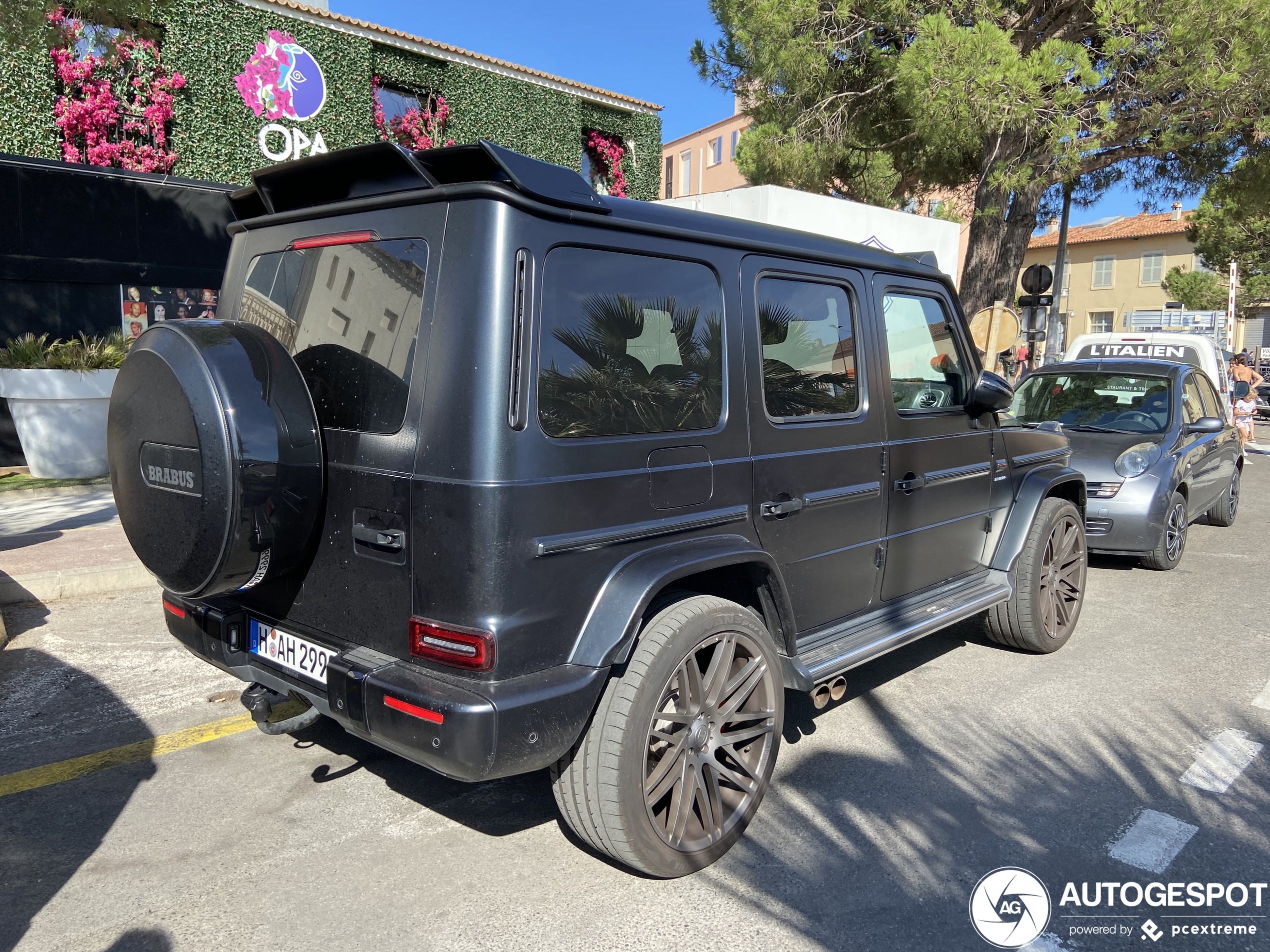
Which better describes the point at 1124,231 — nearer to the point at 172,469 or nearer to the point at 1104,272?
the point at 1104,272

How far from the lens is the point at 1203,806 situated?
329cm

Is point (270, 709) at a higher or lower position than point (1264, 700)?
higher

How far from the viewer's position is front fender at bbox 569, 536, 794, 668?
99.8 inches

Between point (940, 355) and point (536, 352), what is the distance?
7.98ft

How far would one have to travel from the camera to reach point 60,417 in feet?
30.5

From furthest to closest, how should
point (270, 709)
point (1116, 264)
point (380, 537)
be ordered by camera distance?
point (1116, 264)
point (270, 709)
point (380, 537)

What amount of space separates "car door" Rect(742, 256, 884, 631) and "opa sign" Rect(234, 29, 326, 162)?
11871 millimetres

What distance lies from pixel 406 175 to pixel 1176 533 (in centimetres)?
661

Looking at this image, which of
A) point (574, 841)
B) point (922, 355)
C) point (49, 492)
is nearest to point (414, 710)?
point (574, 841)

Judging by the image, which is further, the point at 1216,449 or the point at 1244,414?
the point at 1244,414

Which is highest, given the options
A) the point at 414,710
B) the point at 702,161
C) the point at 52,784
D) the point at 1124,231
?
the point at 702,161

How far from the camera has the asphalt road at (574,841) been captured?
2.56 metres

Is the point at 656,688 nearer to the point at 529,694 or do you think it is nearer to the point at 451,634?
the point at 529,694

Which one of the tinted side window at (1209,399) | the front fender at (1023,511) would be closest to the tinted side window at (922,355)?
the front fender at (1023,511)
